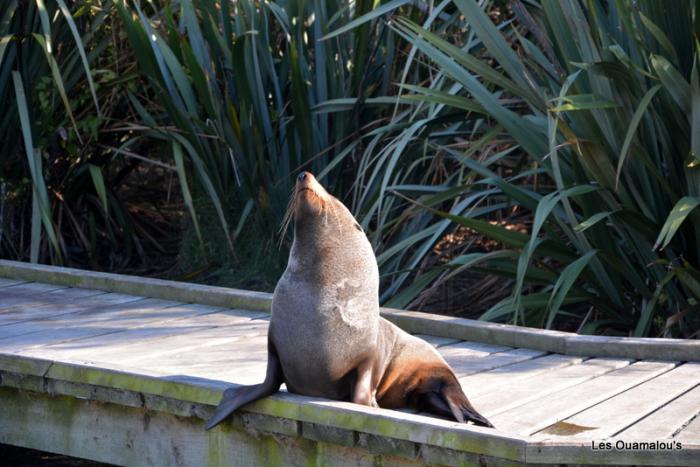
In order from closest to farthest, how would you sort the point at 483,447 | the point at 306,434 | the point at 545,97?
Answer: the point at 483,447 → the point at 306,434 → the point at 545,97

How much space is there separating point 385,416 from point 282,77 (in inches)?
134

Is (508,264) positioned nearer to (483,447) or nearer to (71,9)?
(483,447)

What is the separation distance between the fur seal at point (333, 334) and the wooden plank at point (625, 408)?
0.29 metres

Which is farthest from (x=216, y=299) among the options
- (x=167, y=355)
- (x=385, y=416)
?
(x=385, y=416)

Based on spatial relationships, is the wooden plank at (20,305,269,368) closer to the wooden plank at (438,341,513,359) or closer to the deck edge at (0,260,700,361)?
the deck edge at (0,260,700,361)

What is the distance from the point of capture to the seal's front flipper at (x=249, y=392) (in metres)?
3.32

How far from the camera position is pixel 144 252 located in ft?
23.4

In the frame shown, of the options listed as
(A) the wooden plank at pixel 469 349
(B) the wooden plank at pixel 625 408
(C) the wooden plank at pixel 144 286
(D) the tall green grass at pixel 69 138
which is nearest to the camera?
(B) the wooden plank at pixel 625 408

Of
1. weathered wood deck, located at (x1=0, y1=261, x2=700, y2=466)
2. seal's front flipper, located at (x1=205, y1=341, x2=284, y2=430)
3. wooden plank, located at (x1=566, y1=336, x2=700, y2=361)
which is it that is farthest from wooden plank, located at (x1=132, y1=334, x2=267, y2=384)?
wooden plank, located at (x1=566, y1=336, x2=700, y2=361)

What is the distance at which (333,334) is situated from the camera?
11.0 feet

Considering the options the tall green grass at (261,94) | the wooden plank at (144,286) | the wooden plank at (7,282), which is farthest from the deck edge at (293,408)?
the tall green grass at (261,94)

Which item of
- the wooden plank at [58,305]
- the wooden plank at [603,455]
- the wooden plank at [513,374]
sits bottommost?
the wooden plank at [58,305]

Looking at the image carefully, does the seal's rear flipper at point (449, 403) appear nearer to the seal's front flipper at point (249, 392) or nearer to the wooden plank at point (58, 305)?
the seal's front flipper at point (249, 392)

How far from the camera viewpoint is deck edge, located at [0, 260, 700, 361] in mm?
4156
